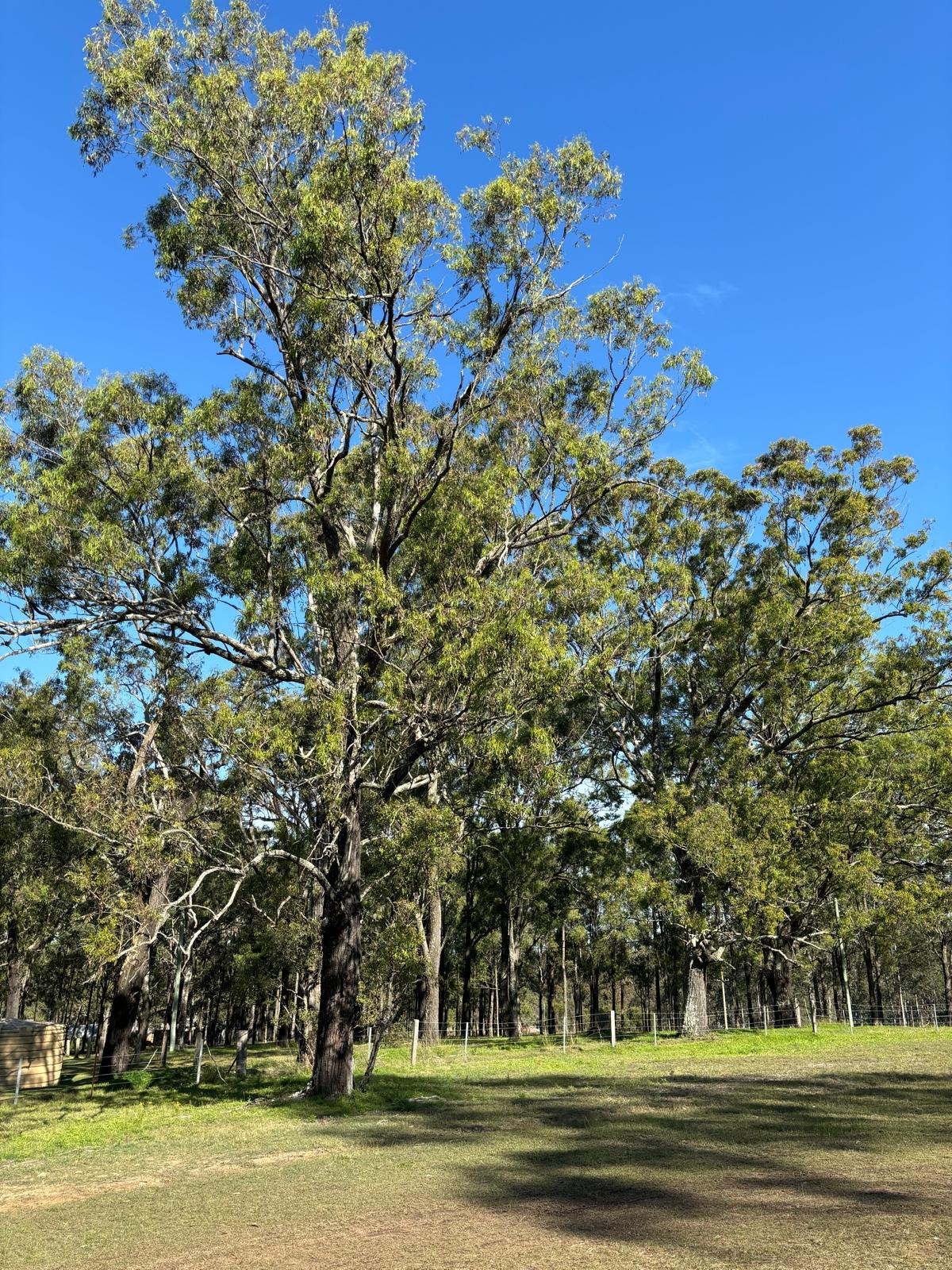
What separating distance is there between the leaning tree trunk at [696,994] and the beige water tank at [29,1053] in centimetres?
1643

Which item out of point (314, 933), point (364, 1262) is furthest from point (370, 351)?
point (364, 1262)

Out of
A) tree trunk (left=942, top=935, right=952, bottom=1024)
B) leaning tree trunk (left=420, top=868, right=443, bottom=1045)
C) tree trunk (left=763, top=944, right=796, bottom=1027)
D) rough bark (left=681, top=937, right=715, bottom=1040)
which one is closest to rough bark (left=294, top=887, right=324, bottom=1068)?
leaning tree trunk (left=420, top=868, right=443, bottom=1045)

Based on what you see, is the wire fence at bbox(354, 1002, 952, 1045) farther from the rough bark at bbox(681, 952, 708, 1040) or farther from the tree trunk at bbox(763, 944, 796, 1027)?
the rough bark at bbox(681, 952, 708, 1040)

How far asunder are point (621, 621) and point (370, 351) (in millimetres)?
11569

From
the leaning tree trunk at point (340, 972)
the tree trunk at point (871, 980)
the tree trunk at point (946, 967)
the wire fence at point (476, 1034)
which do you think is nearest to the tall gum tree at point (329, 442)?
the leaning tree trunk at point (340, 972)

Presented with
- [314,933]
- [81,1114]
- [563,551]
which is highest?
[563,551]

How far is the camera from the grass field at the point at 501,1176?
16.9ft

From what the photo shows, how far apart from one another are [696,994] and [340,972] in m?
13.7

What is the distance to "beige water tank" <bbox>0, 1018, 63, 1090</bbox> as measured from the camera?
21.9 m

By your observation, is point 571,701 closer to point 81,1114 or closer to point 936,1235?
point 81,1114

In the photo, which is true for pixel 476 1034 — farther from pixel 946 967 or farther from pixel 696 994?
pixel 946 967

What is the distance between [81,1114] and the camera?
44.7 feet

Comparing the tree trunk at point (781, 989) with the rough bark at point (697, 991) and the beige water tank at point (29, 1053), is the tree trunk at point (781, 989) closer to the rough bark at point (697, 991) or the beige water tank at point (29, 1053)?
the rough bark at point (697, 991)

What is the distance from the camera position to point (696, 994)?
2406cm
